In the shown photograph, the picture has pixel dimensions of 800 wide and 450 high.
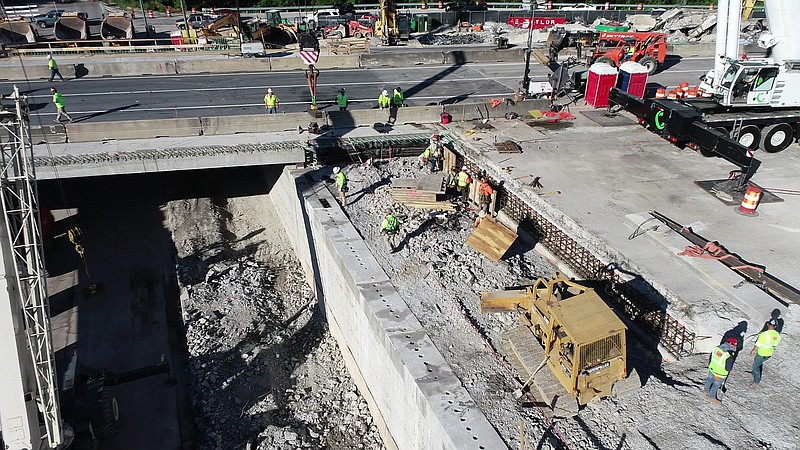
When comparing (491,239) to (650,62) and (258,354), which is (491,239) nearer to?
(258,354)

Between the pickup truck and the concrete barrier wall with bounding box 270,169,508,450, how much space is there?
30.9 m

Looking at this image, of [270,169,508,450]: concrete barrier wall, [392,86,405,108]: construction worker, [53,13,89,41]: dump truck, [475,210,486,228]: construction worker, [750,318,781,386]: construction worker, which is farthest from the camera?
[53,13,89,41]: dump truck

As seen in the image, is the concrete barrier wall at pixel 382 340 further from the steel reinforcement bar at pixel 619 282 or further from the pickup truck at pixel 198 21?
the pickup truck at pixel 198 21

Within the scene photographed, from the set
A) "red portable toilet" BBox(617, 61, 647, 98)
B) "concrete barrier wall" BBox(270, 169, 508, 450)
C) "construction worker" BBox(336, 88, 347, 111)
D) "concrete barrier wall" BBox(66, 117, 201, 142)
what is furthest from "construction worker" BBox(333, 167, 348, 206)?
"red portable toilet" BBox(617, 61, 647, 98)

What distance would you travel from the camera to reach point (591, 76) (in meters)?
27.1

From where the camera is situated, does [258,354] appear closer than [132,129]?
Yes

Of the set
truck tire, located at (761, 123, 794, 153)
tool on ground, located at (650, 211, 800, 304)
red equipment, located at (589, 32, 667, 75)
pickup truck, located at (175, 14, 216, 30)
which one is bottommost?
tool on ground, located at (650, 211, 800, 304)

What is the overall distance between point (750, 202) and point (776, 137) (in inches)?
270

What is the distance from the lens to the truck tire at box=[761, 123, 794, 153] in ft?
70.7

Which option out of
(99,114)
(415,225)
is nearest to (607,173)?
(415,225)

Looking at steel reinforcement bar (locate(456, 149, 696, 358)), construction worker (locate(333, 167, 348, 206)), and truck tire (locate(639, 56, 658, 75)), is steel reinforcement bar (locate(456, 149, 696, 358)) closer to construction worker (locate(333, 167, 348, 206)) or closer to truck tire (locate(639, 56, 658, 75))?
construction worker (locate(333, 167, 348, 206))

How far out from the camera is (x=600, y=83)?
26.7 meters

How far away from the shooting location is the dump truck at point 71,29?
39.5 meters

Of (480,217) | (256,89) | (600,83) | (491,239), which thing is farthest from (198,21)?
(491,239)
